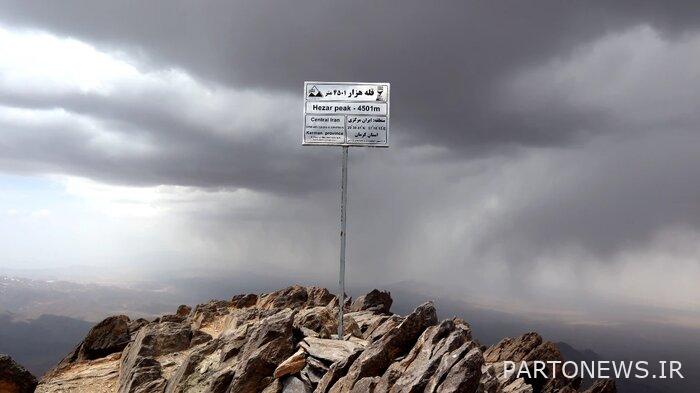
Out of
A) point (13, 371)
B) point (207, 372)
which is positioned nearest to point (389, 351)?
point (207, 372)

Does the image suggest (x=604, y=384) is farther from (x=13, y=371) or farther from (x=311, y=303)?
(x=13, y=371)

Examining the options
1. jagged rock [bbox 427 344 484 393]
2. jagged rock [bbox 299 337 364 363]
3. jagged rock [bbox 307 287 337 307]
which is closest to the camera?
jagged rock [bbox 427 344 484 393]

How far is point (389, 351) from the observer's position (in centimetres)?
2245

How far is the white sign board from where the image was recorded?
31375 mm

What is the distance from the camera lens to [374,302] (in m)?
59.8

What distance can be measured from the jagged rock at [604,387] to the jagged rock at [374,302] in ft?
77.8

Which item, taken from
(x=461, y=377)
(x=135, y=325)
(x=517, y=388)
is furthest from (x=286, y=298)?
(x=461, y=377)

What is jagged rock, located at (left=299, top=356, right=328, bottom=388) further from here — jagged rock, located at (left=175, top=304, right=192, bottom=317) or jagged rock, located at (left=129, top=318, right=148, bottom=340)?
jagged rock, located at (left=175, top=304, right=192, bottom=317)

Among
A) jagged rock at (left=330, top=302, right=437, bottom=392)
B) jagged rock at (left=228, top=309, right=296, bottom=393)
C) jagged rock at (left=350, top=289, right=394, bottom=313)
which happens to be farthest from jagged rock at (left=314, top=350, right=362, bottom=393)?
jagged rock at (left=350, top=289, right=394, bottom=313)

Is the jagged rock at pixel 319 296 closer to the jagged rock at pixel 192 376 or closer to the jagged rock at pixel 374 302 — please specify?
the jagged rock at pixel 374 302

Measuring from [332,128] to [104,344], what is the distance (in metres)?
27.9

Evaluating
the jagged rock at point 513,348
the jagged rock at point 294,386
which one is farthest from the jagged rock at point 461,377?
the jagged rock at point 513,348

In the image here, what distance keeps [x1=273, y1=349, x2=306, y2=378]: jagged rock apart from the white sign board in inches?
570

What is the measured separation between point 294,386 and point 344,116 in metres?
17.8
